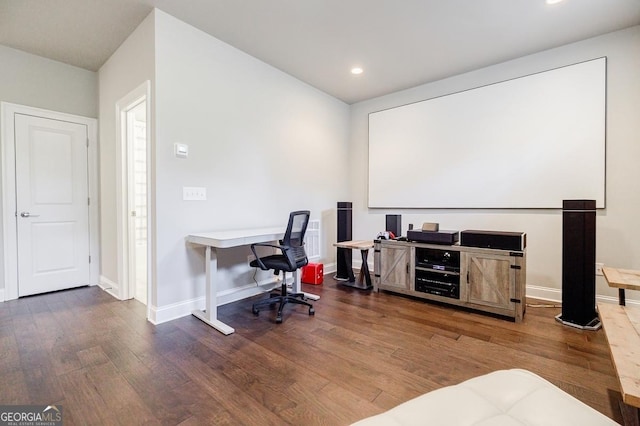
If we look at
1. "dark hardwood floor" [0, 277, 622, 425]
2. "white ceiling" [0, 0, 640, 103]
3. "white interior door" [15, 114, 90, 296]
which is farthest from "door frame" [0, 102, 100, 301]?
"white ceiling" [0, 0, 640, 103]

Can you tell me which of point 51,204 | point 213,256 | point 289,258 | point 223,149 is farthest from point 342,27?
point 51,204

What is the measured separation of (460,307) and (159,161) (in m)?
3.35

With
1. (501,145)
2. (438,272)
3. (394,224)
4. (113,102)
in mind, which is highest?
(113,102)

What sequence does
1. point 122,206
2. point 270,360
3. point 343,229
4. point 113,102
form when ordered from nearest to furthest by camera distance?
1. point 270,360
2. point 122,206
3. point 113,102
4. point 343,229

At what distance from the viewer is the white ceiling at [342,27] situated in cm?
254

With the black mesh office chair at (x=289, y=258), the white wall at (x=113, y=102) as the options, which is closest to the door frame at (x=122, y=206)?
the white wall at (x=113, y=102)

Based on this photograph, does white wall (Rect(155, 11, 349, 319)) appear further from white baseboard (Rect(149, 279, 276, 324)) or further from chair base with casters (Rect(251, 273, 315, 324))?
chair base with casters (Rect(251, 273, 315, 324))

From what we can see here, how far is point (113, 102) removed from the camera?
3.40 m

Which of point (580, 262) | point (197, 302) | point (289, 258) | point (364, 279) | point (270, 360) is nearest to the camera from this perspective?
point (270, 360)

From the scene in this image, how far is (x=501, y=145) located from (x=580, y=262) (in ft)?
5.19

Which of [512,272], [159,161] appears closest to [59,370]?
[159,161]

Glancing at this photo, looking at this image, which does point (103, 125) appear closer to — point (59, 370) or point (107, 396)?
point (59, 370)

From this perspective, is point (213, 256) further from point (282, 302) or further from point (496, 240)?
point (496, 240)

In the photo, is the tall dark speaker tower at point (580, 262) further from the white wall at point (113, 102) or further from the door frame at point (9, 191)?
the door frame at point (9, 191)
